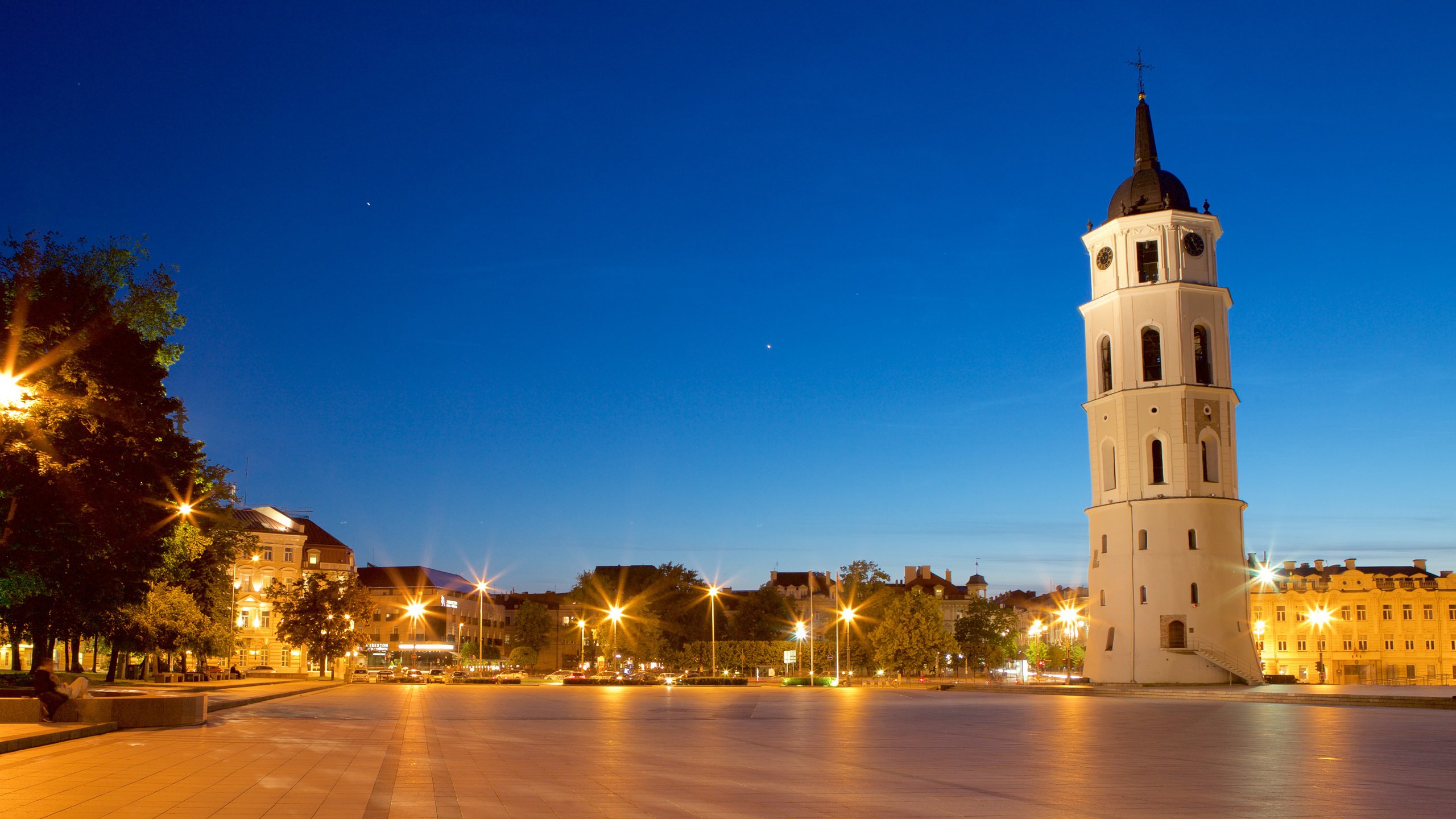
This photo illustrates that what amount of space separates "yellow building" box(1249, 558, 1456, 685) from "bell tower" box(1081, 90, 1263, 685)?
43.9m

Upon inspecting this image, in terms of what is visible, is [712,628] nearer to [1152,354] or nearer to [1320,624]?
[1152,354]

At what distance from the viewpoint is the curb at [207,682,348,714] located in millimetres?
33531

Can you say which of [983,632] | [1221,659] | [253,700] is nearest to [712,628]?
[983,632]

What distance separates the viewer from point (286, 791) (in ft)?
44.1

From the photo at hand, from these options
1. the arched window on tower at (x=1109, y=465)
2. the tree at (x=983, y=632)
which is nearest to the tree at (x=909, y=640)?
the tree at (x=983, y=632)

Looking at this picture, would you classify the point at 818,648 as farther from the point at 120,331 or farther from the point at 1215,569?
the point at 120,331

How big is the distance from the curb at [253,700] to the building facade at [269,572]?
47827 millimetres

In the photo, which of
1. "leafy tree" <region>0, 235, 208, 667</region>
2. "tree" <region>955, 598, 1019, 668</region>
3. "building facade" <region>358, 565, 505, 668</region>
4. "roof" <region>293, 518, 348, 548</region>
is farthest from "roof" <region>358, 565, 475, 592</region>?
"leafy tree" <region>0, 235, 208, 667</region>

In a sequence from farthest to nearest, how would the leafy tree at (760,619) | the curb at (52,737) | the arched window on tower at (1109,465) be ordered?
the leafy tree at (760,619), the arched window on tower at (1109,465), the curb at (52,737)

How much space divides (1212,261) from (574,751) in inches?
2310

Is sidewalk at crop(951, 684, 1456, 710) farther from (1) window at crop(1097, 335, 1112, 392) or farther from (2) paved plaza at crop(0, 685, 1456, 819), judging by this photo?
(1) window at crop(1097, 335, 1112, 392)

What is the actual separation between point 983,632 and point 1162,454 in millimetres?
42580

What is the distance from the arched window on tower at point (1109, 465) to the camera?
66.9m

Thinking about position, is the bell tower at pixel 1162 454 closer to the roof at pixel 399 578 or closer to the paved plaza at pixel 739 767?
the paved plaza at pixel 739 767
